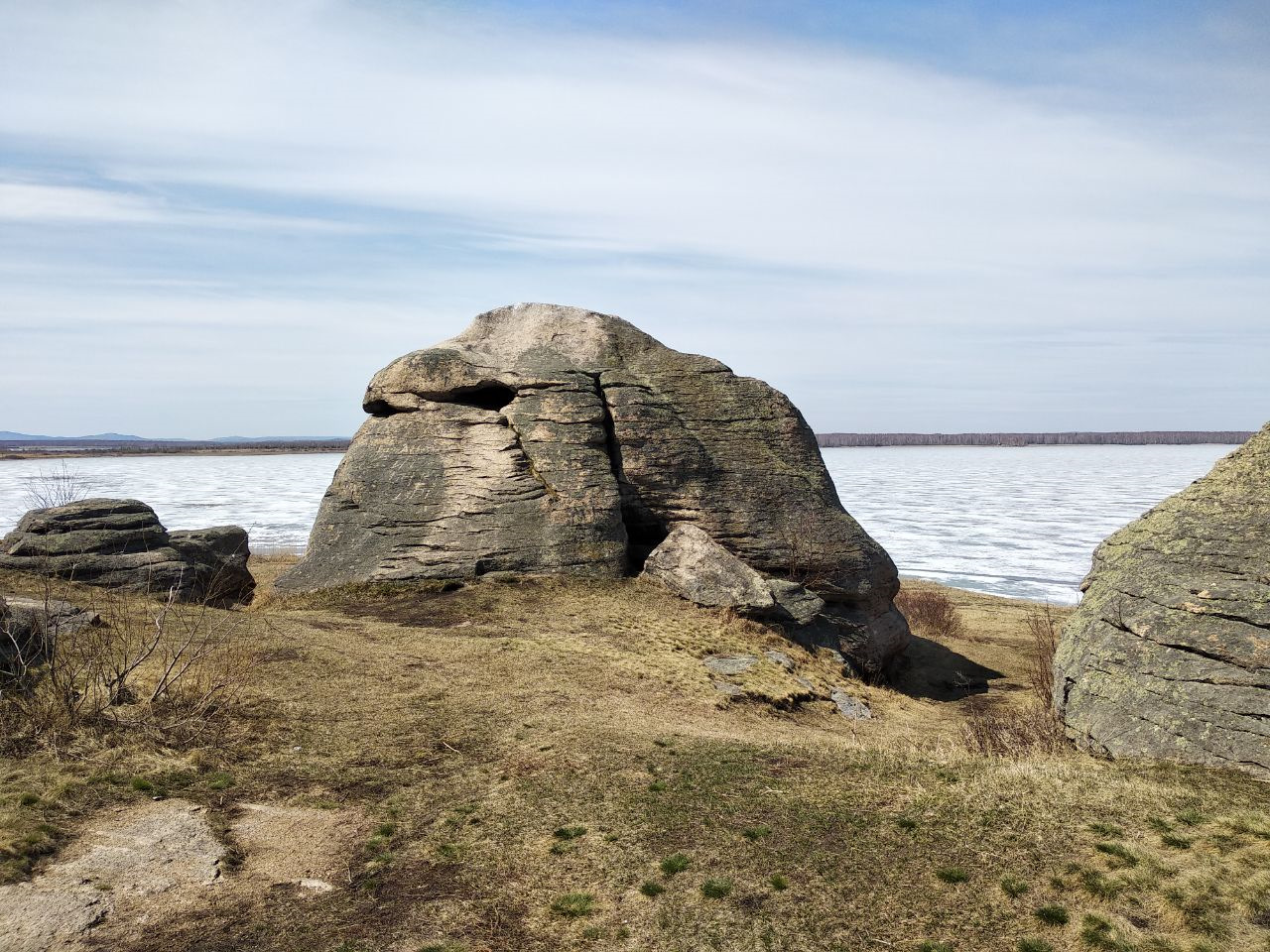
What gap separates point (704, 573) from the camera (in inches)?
832

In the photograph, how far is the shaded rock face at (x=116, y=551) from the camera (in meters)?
19.5

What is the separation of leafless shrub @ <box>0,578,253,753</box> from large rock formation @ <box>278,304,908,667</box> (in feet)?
23.5

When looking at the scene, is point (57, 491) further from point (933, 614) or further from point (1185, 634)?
point (1185, 634)

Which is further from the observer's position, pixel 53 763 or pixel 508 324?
pixel 508 324

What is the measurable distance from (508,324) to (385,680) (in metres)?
14.1

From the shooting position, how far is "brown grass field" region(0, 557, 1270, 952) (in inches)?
290

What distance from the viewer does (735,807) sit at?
32.0ft

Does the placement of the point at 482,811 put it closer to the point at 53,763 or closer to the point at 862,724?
the point at 53,763

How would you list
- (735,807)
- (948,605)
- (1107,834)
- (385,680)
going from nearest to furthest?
(1107,834)
(735,807)
(385,680)
(948,605)

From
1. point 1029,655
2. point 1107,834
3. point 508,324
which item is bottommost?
point 1029,655

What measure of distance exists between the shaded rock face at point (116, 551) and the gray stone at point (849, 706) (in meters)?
13.0

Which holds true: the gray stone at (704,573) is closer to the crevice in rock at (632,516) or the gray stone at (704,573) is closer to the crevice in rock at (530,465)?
the crevice in rock at (632,516)

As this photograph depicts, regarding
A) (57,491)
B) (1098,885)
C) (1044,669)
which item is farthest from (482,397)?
(1098,885)

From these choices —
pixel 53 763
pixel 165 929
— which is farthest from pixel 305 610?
pixel 165 929
